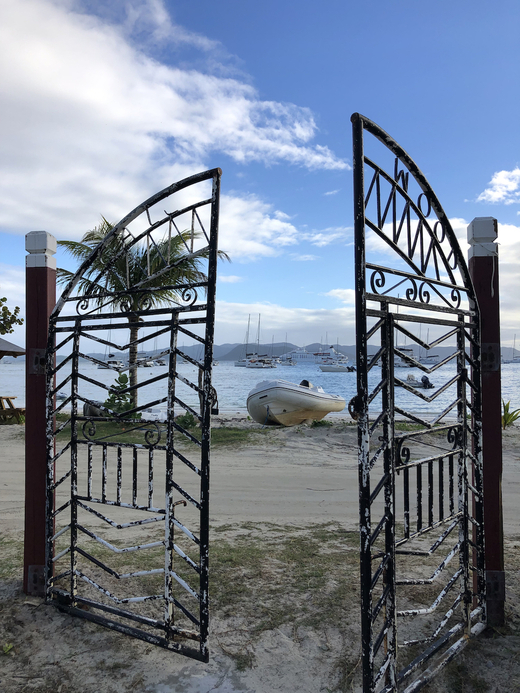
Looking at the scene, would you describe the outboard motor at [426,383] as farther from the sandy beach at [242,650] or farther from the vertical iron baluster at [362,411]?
the vertical iron baluster at [362,411]

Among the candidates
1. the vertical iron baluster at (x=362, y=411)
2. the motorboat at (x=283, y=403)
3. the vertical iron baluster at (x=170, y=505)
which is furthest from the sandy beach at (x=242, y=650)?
the motorboat at (x=283, y=403)

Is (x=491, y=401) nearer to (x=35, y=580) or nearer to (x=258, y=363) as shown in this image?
(x=35, y=580)

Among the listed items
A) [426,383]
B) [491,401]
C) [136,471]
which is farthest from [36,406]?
[426,383]

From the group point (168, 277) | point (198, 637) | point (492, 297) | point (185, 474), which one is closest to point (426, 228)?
point (492, 297)

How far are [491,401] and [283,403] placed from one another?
10.5 meters

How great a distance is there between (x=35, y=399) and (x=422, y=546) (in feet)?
12.5

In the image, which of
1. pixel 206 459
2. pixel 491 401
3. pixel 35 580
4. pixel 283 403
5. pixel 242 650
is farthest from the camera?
pixel 283 403

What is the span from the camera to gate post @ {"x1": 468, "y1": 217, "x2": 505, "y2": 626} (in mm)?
3424

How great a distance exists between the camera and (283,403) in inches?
543

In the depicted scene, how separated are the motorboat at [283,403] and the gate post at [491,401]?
10.4 meters

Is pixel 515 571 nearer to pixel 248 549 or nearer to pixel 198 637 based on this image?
pixel 248 549

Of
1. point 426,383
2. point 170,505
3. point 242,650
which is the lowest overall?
point 426,383

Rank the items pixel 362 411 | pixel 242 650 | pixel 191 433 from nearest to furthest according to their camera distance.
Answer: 1. pixel 362 411
2. pixel 242 650
3. pixel 191 433

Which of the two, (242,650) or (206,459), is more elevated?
(206,459)
